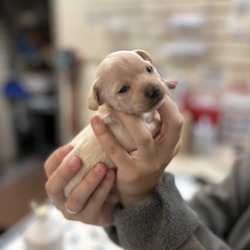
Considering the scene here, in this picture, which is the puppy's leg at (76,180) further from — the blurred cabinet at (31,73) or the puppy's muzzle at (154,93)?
the blurred cabinet at (31,73)

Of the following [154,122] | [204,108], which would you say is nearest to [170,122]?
[154,122]

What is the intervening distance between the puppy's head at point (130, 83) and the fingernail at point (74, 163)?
0.14 m

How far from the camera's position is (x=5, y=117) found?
124 inches

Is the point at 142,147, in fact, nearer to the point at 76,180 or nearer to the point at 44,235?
the point at 76,180

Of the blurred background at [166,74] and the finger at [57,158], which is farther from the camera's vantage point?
the blurred background at [166,74]

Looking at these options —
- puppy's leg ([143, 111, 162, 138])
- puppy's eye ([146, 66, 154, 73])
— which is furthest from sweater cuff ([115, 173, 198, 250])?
puppy's eye ([146, 66, 154, 73])

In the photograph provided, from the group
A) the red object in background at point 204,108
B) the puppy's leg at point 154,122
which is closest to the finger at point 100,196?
the puppy's leg at point 154,122

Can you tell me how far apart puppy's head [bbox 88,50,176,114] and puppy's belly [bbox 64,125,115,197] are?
0.36ft

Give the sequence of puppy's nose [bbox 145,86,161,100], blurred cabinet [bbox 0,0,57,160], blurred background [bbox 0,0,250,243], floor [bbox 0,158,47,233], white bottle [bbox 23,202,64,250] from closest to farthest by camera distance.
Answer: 1. puppy's nose [bbox 145,86,161,100]
2. white bottle [bbox 23,202,64,250]
3. blurred background [bbox 0,0,250,243]
4. floor [bbox 0,158,47,233]
5. blurred cabinet [bbox 0,0,57,160]

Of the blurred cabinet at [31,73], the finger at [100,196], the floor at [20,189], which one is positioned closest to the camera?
the finger at [100,196]

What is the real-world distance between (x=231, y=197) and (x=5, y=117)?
8.92 feet

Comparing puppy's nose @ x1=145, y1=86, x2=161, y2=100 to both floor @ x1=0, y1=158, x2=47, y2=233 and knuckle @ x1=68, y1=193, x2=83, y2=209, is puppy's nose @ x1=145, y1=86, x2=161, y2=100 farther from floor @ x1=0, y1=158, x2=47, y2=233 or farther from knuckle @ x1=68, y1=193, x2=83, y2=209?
floor @ x1=0, y1=158, x2=47, y2=233

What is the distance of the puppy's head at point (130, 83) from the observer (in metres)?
0.49

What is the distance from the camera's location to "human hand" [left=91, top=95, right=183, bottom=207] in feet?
1.71
